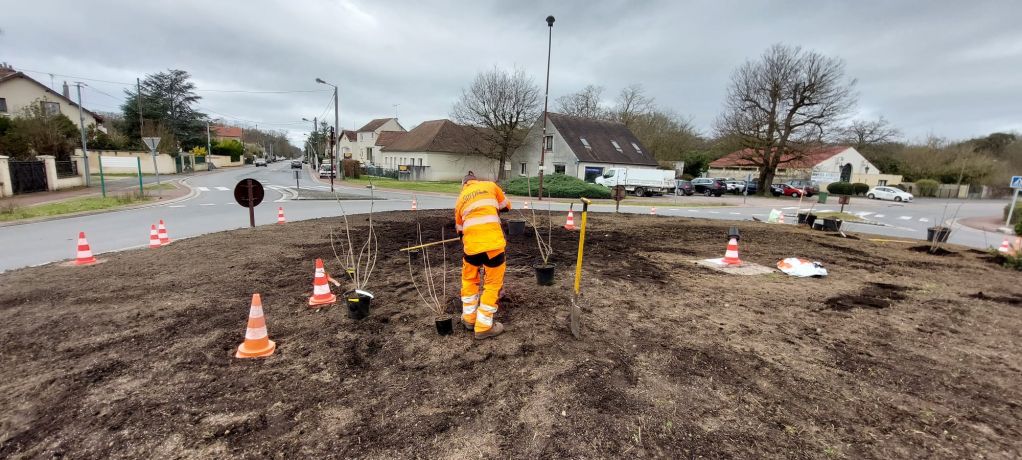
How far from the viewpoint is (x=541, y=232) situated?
1095 cm

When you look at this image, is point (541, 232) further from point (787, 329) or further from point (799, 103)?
point (799, 103)

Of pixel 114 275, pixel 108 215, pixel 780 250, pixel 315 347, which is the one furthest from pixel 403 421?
pixel 108 215

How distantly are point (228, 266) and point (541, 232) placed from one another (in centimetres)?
674

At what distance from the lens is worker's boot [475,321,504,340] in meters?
4.03

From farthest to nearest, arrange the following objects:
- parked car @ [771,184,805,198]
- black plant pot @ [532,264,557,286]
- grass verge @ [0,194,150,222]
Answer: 1. parked car @ [771,184,805,198]
2. grass verge @ [0,194,150,222]
3. black plant pot @ [532,264,557,286]

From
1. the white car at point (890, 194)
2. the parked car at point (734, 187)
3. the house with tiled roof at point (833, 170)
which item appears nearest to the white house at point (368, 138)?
the parked car at point (734, 187)

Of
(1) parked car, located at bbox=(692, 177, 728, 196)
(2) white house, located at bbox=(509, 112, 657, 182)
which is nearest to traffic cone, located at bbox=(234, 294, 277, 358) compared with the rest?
(2) white house, located at bbox=(509, 112, 657, 182)

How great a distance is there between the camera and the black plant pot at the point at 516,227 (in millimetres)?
9180

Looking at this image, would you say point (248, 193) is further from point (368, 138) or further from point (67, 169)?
point (368, 138)

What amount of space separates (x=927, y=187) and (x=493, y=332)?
6203cm

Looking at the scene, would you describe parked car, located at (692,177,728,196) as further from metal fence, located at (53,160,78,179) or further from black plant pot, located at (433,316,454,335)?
Result: metal fence, located at (53,160,78,179)

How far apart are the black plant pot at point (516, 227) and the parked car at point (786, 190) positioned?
118 ft

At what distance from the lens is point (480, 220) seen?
4.06 metres

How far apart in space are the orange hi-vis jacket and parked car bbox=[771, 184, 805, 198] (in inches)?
1576
